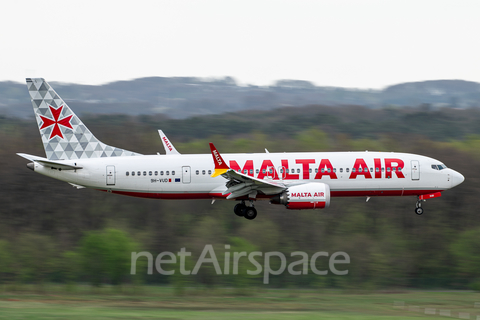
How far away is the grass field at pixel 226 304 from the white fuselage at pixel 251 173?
27.5 feet

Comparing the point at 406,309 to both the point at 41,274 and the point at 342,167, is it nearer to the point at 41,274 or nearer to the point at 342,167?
the point at 342,167

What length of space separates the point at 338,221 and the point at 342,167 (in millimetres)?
31796

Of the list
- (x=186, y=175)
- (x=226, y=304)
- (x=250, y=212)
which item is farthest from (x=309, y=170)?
(x=226, y=304)

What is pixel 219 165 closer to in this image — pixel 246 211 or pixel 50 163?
pixel 246 211

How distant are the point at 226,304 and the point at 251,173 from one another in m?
18.2

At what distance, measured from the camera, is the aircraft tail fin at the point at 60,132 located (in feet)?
142

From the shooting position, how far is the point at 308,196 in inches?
1531

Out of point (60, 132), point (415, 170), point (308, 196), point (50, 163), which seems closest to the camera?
point (308, 196)

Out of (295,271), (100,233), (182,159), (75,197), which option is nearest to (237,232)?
(295,271)

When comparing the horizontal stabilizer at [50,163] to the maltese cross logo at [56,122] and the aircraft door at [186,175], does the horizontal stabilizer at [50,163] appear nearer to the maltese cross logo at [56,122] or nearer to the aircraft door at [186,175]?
the maltese cross logo at [56,122]

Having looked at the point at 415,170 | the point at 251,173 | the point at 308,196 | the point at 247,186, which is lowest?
the point at 308,196

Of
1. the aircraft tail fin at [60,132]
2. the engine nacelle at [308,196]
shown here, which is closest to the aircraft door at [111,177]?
the aircraft tail fin at [60,132]

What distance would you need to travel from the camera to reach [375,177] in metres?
40.7

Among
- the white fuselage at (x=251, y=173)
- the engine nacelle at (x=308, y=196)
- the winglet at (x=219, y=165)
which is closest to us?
the winglet at (x=219, y=165)
